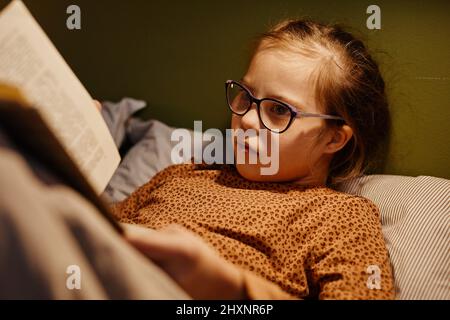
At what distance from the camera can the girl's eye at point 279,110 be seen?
1033mm

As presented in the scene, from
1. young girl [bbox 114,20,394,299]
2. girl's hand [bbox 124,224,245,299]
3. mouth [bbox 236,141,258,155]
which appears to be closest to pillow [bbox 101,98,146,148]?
young girl [bbox 114,20,394,299]

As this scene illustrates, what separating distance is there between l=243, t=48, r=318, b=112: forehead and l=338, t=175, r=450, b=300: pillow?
295 millimetres

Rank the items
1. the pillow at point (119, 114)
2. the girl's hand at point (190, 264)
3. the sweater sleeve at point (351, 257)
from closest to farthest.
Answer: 1. the girl's hand at point (190, 264)
2. the sweater sleeve at point (351, 257)
3. the pillow at point (119, 114)

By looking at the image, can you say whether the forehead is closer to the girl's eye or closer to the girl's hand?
the girl's eye

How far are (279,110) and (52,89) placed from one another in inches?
20.1

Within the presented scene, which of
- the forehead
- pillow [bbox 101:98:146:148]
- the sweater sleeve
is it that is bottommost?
the sweater sleeve

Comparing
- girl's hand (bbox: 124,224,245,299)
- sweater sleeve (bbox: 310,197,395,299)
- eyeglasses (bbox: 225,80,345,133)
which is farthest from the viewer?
eyeglasses (bbox: 225,80,345,133)

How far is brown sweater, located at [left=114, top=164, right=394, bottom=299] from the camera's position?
0.89 metres

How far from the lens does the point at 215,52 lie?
1438 mm

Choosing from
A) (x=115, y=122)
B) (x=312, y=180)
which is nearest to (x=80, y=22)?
(x=115, y=122)

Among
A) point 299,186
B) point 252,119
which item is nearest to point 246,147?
point 252,119

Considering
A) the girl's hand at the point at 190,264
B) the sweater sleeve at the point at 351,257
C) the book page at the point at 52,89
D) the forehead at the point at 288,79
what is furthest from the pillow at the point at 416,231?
the book page at the point at 52,89

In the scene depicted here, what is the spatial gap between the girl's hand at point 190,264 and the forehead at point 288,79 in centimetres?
48

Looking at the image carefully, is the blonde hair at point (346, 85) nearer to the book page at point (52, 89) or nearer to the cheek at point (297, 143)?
the cheek at point (297, 143)
